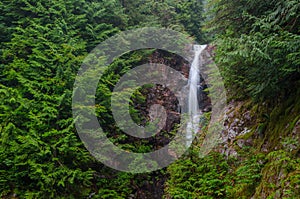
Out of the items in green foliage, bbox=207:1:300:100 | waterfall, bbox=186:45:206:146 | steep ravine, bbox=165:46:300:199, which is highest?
waterfall, bbox=186:45:206:146

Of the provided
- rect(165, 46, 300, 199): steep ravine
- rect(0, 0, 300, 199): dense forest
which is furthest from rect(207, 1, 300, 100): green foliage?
rect(165, 46, 300, 199): steep ravine

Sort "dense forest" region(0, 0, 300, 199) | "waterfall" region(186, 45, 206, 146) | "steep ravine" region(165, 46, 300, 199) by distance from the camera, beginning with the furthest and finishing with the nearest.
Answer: "waterfall" region(186, 45, 206, 146) < "dense forest" region(0, 0, 300, 199) < "steep ravine" region(165, 46, 300, 199)

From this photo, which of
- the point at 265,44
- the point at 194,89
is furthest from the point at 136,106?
the point at 265,44

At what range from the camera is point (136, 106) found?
12.1 metres

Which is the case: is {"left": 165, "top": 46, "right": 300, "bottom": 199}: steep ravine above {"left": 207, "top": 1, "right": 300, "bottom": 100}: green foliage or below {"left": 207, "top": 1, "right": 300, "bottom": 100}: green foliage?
below

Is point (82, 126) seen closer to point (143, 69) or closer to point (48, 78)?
point (48, 78)

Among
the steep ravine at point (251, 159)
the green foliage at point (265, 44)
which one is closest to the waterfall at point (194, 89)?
the steep ravine at point (251, 159)

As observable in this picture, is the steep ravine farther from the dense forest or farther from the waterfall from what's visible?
the waterfall

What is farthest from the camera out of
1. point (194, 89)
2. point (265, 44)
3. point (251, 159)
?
point (194, 89)

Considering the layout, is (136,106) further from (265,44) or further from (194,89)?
(265,44)

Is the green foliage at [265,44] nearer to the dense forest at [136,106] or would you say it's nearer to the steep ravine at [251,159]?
the dense forest at [136,106]

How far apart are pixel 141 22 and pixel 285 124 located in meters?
10.2

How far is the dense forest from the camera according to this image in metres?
4.99

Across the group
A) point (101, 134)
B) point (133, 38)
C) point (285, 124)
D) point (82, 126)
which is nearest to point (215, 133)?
point (285, 124)
